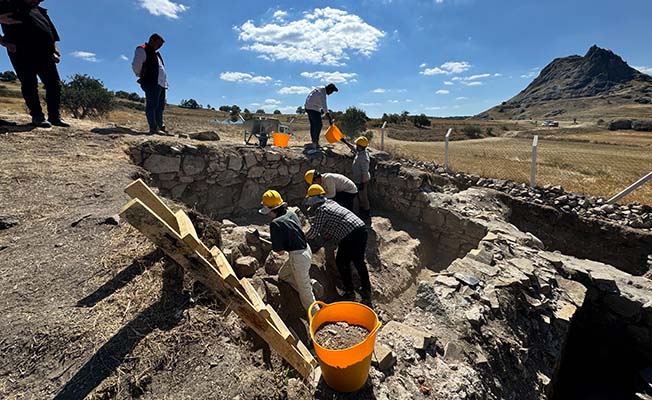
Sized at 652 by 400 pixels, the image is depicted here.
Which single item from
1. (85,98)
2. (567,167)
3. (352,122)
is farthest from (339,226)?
(352,122)

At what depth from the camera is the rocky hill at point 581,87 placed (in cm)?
7525

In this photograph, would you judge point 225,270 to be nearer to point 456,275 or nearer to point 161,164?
point 456,275

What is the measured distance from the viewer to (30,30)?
5.23m

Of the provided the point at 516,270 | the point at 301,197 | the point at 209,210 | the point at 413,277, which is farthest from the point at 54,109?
the point at 516,270

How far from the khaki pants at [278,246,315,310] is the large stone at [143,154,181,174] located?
4.10m

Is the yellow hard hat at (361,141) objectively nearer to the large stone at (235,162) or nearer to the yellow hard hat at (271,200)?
the large stone at (235,162)

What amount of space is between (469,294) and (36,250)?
4370 mm

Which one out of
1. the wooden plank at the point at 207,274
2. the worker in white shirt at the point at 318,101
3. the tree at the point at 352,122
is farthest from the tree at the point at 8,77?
the wooden plank at the point at 207,274

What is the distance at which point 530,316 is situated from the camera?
145 inches

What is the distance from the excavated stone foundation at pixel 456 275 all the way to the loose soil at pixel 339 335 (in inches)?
11.1

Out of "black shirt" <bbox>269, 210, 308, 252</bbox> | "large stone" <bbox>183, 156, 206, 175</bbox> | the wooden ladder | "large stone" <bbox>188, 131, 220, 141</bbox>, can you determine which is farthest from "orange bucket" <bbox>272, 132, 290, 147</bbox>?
the wooden ladder

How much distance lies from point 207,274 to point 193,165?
5386mm

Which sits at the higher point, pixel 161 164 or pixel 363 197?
pixel 161 164

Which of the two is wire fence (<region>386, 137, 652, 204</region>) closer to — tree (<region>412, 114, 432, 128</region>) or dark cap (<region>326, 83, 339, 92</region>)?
dark cap (<region>326, 83, 339, 92</region>)
